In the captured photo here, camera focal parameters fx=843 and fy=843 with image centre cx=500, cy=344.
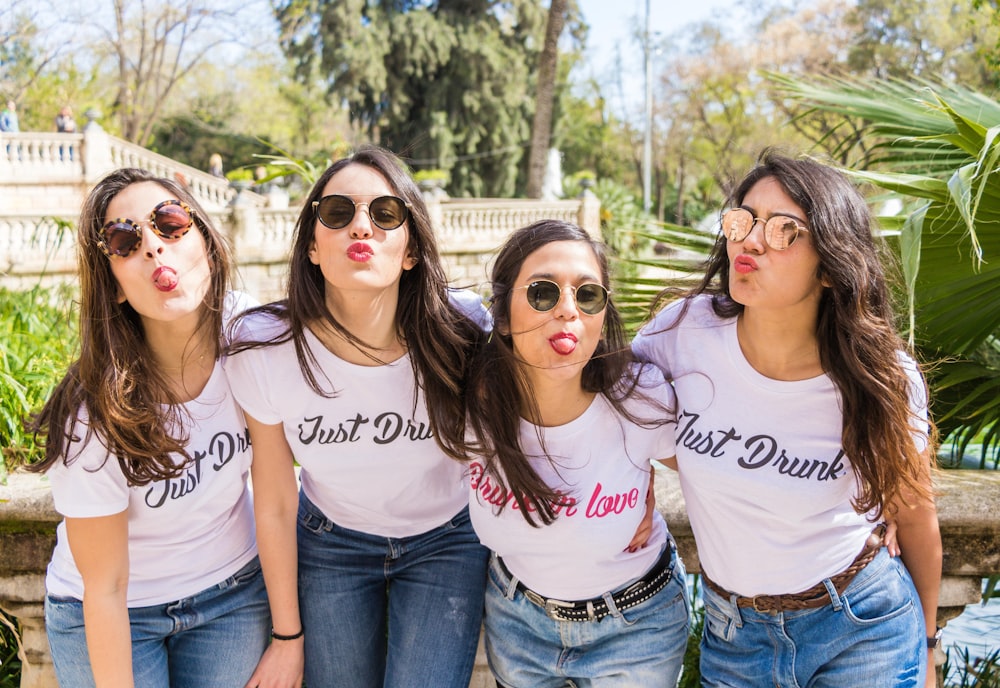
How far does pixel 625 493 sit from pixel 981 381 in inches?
58.1

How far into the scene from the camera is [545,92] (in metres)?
18.9

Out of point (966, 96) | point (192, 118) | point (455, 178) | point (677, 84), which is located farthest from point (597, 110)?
point (966, 96)

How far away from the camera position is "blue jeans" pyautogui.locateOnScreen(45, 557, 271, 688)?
7.21 ft

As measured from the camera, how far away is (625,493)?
2.10 metres

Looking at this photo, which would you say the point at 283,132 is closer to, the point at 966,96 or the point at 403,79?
the point at 403,79

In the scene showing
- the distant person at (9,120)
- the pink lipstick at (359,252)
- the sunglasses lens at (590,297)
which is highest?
the distant person at (9,120)

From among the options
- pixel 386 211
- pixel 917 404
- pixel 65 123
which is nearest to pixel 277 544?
pixel 386 211

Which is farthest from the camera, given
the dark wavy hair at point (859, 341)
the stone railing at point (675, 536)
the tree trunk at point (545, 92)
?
the tree trunk at point (545, 92)

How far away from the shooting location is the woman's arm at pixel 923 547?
212cm

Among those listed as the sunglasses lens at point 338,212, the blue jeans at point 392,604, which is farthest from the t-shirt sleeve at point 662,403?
the sunglasses lens at point 338,212

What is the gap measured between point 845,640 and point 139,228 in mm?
2012

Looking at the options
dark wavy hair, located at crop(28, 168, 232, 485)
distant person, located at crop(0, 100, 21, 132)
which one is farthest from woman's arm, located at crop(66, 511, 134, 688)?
distant person, located at crop(0, 100, 21, 132)

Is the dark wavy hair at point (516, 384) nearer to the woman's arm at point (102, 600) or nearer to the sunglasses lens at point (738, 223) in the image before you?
the sunglasses lens at point (738, 223)

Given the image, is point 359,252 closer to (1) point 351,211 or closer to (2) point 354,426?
(1) point 351,211
